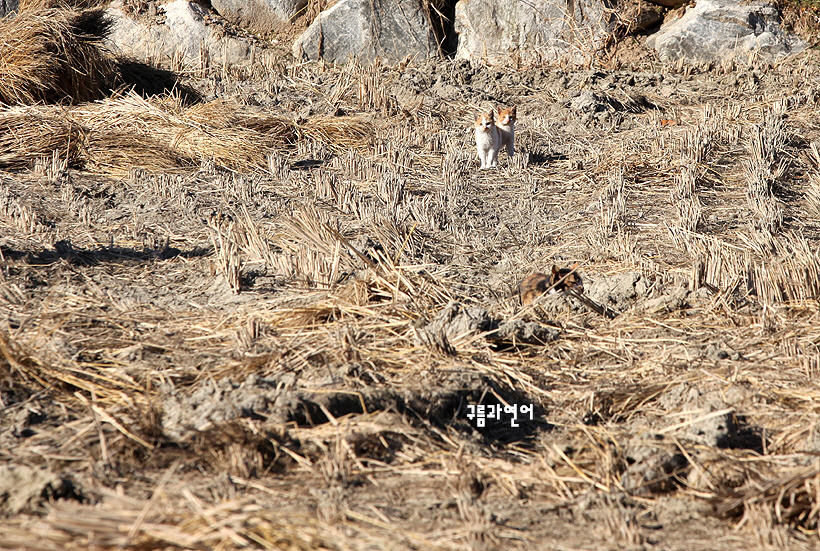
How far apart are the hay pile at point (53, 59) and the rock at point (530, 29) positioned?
4.73 metres

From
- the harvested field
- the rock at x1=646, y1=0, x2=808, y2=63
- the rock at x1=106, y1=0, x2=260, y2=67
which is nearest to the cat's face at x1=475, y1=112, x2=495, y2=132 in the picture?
the harvested field

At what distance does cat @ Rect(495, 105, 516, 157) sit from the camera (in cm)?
635

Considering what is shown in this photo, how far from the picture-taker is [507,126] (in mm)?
6457

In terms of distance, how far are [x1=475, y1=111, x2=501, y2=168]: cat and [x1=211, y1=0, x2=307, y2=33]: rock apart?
551 cm

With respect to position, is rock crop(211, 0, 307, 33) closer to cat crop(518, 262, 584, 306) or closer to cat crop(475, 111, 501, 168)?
cat crop(475, 111, 501, 168)

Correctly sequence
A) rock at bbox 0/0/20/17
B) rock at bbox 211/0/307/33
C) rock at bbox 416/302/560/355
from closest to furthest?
rock at bbox 416/302/560/355, rock at bbox 0/0/20/17, rock at bbox 211/0/307/33

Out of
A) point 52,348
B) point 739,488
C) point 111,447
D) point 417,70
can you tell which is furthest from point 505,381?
point 417,70

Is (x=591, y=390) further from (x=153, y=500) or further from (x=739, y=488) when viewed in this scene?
(x=153, y=500)

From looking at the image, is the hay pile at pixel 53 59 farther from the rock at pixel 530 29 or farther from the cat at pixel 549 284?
the cat at pixel 549 284

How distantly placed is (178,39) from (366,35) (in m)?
2.56

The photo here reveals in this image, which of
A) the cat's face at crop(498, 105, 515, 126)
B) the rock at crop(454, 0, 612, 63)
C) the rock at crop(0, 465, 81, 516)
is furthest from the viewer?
the rock at crop(454, 0, 612, 63)

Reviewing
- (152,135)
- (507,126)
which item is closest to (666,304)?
(507,126)

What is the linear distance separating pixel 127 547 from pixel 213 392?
90cm

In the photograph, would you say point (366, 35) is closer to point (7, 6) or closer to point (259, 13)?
point (259, 13)
